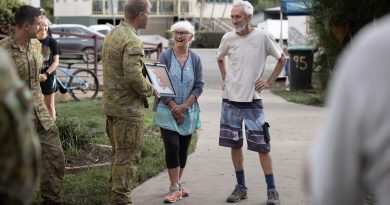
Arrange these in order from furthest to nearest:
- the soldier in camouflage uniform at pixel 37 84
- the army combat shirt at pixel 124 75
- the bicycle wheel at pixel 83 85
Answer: the bicycle wheel at pixel 83 85, the army combat shirt at pixel 124 75, the soldier in camouflage uniform at pixel 37 84

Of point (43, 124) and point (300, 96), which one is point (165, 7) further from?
point (43, 124)

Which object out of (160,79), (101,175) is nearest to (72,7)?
(101,175)

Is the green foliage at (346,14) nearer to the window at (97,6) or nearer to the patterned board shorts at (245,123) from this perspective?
the patterned board shorts at (245,123)

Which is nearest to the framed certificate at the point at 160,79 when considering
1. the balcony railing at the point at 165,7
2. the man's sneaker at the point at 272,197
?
the man's sneaker at the point at 272,197

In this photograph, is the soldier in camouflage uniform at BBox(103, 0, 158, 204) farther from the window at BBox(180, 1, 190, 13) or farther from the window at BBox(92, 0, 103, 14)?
the window at BBox(180, 1, 190, 13)

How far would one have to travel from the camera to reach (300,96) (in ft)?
52.6

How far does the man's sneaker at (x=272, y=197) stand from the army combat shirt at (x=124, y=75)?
1411 millimetres

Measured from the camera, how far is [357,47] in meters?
1.89

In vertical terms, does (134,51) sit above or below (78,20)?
above

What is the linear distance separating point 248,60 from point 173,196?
4.69 feet

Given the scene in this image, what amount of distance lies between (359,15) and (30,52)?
112 inches

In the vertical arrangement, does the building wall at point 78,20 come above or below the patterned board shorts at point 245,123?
below

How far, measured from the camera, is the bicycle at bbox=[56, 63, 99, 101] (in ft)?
47.3

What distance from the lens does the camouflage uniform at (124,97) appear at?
5473mm
